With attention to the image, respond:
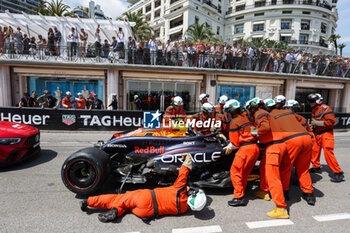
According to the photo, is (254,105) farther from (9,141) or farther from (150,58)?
(150,58)


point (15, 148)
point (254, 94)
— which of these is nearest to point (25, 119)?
point (15, 148)

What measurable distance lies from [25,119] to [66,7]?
23456 millimetres

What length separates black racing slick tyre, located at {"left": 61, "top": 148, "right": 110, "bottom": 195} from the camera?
3.51m

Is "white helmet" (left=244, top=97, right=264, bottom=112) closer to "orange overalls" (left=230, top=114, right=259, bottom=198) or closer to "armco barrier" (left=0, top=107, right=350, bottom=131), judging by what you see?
"orange overalls" (left=230, top=114, right=259, bottom=198)

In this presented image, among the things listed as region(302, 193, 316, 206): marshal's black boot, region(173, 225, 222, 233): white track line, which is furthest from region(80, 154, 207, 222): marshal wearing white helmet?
region(302, 193, 316, 206): marshal's black boot

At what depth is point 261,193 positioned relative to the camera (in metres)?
3.91

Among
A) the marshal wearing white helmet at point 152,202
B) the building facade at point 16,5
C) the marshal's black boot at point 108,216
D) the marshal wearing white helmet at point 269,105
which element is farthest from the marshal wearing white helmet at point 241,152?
the building facade at point 16,5

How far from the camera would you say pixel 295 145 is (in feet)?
11.8

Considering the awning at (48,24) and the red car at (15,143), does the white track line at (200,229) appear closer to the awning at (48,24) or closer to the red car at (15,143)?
the red car at (15,143)

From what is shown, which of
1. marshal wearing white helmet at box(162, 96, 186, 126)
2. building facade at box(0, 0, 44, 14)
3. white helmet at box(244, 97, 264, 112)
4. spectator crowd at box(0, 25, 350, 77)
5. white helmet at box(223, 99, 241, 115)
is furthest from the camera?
building facade at box(0, 0, 44, 14)

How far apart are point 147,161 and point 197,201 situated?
4.52 feet

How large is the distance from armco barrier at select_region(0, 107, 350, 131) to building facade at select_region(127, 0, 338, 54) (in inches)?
1459

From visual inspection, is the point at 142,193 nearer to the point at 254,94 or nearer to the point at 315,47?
the point at 254,94

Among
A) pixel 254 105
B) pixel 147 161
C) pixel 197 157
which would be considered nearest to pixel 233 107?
pixel 254 105
